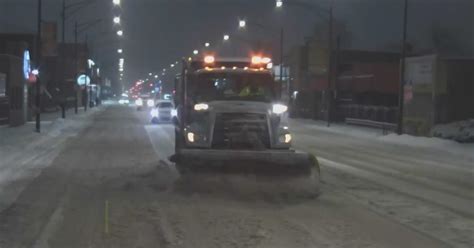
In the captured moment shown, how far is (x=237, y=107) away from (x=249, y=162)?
1520 millimetres

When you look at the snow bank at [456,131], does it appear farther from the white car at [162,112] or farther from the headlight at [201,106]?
the headlight at [201,106]

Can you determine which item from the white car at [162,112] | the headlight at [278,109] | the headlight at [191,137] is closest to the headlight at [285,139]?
the headlight at [278,109]

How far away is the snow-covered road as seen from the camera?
9703 millimetres

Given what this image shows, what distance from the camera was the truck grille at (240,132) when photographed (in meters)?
15.0

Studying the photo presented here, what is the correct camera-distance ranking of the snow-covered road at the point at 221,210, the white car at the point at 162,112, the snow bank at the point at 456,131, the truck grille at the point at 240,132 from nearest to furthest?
the snow-covered road at the point at 221,210 → the truck grille at the point at 240,132 → the snow bank at the point at 456,131 → the white car at the point at 162,112

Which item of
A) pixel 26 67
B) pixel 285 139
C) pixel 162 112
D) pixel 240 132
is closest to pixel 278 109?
pixel 285 139

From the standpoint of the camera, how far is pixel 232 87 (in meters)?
16.5

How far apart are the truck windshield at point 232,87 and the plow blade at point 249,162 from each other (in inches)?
94.9

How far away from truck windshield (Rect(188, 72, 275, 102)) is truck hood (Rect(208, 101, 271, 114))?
725 mm

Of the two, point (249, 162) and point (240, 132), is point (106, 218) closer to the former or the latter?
point (249, 162)

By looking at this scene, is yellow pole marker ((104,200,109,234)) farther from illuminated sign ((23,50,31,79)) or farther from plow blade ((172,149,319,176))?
illuminated sign ((23,50,31,79))

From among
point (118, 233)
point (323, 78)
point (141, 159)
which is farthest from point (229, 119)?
point (323, 78)

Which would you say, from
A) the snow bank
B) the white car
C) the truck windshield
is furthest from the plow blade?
the white car

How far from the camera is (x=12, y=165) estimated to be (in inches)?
770
